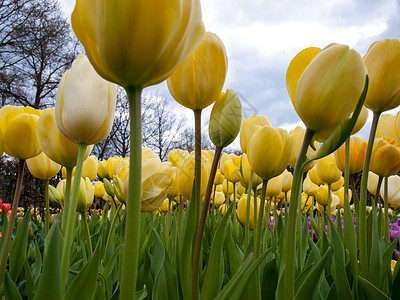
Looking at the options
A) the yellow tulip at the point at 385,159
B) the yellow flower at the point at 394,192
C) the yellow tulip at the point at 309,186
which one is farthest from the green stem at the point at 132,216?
the yellow tulip at the point at 309,186

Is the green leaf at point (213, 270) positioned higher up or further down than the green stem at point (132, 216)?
further down

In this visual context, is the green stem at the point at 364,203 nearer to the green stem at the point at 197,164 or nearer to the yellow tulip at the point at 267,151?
the yellow tulip at the point at 267,151

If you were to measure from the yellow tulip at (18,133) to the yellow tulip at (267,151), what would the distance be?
1.70 ft

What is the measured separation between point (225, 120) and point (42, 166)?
61 cm

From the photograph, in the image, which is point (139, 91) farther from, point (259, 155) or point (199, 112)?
point (259, 155)

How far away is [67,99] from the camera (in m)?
0.51

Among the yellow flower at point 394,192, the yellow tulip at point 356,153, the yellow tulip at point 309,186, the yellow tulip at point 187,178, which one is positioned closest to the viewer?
the yellow tulip at point 187,178

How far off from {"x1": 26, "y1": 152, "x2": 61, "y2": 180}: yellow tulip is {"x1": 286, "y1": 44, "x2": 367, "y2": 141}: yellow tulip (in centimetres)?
72

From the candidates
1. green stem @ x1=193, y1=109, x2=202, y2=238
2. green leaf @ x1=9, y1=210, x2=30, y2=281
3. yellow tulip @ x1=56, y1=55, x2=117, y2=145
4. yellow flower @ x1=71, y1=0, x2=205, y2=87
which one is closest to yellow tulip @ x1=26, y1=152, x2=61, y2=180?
green leaf @ x1=9, y1=210, x2=30, y2=281

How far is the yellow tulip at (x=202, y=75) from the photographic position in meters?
0.53

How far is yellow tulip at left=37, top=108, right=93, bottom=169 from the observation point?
61 centimetres

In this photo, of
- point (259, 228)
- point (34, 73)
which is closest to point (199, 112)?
point (259, 228)

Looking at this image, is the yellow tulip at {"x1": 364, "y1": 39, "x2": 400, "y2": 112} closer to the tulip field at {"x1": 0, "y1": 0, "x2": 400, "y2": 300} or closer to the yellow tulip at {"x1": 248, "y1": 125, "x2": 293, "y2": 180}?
the tulip field at {"x1": 0, "y1": 0, "x2": 400, "y2": 300}

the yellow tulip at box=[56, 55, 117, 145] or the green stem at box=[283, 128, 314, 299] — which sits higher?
the yellow tulip at box=[56, 55, 117, 145]
